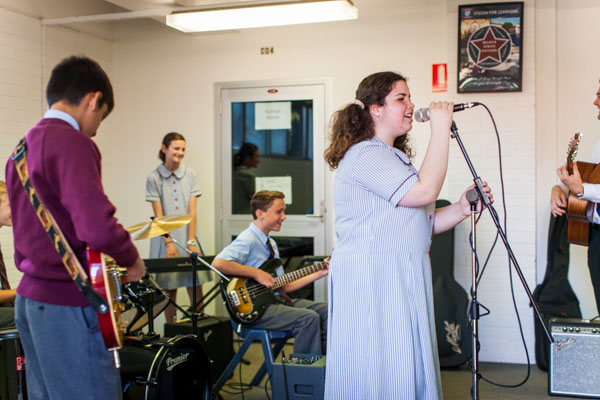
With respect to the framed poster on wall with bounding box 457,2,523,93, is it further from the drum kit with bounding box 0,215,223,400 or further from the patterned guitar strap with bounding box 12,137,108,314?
the patterned guitar strap with bounding box 12,137,108,314

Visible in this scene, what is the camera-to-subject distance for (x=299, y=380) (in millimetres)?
3229

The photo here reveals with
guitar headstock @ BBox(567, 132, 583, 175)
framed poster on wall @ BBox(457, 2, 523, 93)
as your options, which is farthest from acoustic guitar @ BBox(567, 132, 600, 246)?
framed poster on wall @ BBox(457, 2, 523, 93)

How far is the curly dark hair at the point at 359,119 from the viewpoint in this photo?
238cm

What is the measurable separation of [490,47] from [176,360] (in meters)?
3.07

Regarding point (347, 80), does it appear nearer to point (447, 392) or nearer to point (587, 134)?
point (587, 134)

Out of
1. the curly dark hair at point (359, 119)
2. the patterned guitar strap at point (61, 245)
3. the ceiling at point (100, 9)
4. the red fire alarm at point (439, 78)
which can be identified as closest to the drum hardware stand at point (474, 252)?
the curly dark hair at point (359, 119)

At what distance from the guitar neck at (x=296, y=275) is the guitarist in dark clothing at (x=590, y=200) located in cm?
137

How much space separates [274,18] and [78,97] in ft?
10.4

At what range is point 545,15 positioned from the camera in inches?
184

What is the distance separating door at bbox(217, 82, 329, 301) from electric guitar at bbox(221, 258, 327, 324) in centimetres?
166

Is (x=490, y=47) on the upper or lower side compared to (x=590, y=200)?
upper

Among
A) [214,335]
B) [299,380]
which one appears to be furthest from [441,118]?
[214,335]

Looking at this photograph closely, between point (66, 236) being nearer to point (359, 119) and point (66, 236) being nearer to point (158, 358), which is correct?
point (359, 119)

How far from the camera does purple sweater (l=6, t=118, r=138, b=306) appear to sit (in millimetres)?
1748
